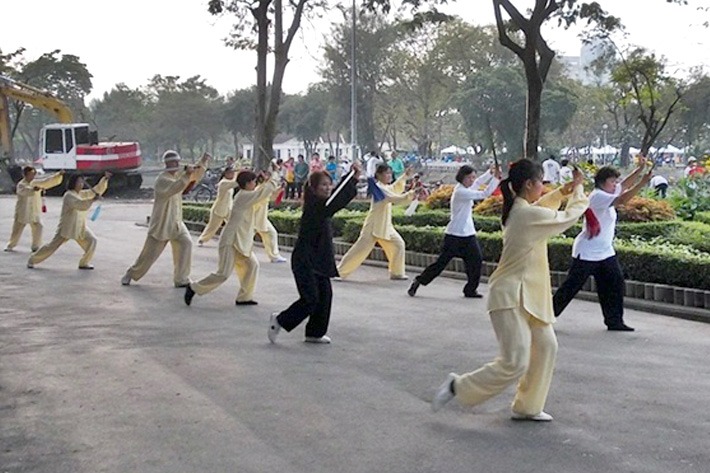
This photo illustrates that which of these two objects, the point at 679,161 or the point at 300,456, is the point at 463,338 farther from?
the point at 679,161

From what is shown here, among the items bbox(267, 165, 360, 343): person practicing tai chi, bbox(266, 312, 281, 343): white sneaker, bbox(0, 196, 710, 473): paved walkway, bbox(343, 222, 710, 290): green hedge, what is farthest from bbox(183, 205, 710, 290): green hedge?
bbox(266, 312, 281, 343): white sneaker

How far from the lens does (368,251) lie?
14.1 meters

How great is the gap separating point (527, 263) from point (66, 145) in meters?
33.6

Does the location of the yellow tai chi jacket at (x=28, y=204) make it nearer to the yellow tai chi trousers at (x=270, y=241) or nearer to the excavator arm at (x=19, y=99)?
the yellow tai chi trousers at (x=270, y=241)

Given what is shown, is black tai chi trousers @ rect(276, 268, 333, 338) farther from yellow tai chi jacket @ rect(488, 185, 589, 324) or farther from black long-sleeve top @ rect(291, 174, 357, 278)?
yellow tai chi jacket @ rect(488, 185, 589, 324)

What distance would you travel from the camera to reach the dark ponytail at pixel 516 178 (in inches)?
263

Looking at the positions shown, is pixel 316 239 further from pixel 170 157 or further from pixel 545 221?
pixel 170 157

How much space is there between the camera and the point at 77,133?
3784cm

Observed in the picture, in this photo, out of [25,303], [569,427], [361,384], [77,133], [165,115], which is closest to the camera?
[569,427]

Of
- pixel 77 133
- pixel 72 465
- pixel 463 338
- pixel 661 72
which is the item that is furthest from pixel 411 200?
pixel 77 133

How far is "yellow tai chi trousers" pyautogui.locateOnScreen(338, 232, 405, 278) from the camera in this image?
46.0ft

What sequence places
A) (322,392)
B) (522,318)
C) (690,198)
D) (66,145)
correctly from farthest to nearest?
(66,145) → (690,198) → (322,392) → (522,318)

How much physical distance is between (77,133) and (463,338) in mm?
30802

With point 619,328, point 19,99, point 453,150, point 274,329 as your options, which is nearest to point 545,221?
point 274,329
